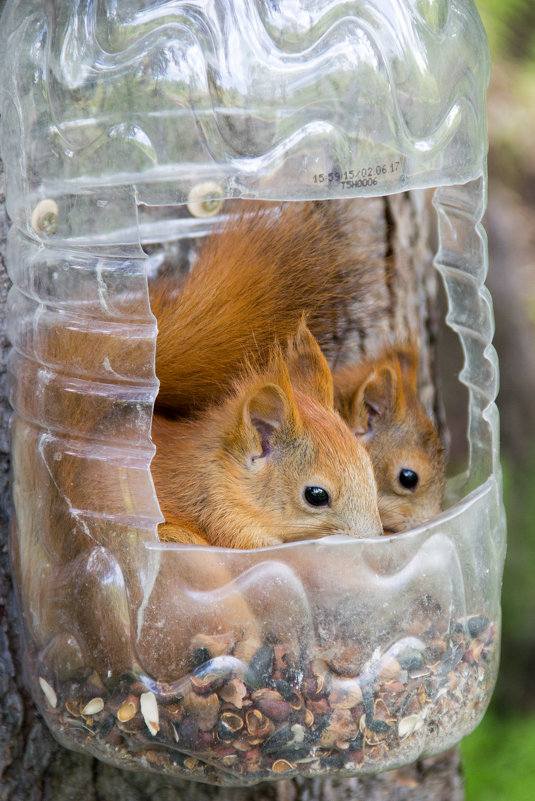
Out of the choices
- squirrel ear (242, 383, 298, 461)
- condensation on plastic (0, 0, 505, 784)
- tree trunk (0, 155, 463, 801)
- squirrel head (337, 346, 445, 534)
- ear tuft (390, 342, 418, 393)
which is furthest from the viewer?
ear tuft (390, 342, 418, 393)

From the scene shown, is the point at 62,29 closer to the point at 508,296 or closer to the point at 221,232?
the point at 221,232

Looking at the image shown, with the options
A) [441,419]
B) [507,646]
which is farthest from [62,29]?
[507,646]

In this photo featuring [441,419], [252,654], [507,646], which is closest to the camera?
[252,654]

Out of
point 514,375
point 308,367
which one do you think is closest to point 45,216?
point 308,367

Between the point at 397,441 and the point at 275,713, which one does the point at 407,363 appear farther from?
the point at 275,713

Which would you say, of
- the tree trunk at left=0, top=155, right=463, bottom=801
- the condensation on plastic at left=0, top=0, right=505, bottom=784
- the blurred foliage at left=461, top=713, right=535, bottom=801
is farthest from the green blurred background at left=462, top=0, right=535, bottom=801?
the condensation on plastic at left=0, top=0, right=505, bottom=784

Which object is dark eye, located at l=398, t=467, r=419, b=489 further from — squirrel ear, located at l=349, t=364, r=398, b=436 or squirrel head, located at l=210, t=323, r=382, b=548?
squirrel head, located at l=210, t=323, r=382, b=548
